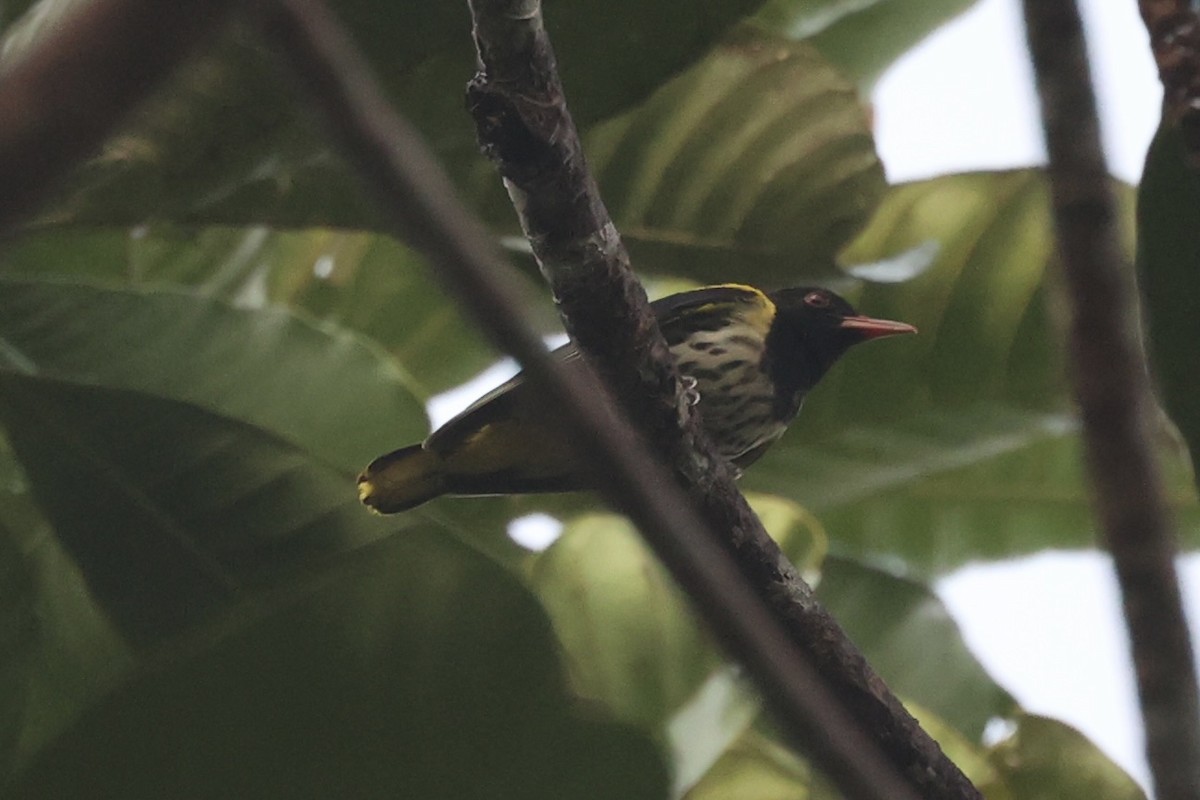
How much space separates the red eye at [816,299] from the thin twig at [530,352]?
8.43 feet

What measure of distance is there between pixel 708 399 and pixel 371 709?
1392 millimetres

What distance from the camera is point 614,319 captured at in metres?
1.48

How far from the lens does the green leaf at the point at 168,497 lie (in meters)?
1.70

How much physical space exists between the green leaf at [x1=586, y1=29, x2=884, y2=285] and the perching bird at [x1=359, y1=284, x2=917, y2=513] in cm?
23

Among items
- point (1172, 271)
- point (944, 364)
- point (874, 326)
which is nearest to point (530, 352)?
point (1172, 271)

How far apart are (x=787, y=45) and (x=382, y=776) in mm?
1231

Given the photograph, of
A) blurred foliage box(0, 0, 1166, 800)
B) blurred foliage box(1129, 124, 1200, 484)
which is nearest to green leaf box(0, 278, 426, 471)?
blurred foliage box(0, 0, 1166, 800)

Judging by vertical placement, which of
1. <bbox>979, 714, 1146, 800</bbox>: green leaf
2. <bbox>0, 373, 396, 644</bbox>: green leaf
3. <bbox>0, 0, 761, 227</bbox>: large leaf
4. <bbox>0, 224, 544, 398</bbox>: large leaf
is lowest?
<bbox>979, 714, 1146, 800</bbox>: green leaf

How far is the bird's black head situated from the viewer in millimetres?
2643

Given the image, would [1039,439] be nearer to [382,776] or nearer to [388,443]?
[388,443]

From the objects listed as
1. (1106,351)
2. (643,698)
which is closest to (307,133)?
(643,698)

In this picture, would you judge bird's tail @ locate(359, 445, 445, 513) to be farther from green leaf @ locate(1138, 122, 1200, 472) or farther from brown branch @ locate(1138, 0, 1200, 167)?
brown branch @ locate(1138, 0, 1200, 167)

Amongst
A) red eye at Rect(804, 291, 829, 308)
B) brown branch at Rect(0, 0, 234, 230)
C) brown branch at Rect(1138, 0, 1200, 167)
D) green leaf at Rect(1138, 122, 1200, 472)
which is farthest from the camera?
red eye at Rect(804, 291, 829, 308)

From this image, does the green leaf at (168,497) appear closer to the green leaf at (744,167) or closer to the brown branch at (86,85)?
the green leaf at (744,167)
